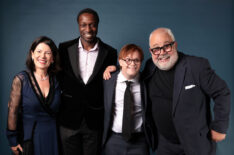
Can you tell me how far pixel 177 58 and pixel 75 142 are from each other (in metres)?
1.45

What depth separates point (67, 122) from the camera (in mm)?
2260

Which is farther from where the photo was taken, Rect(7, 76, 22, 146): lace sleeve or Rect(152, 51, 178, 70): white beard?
Rect(7, 76, 22, 146): lace sleeve

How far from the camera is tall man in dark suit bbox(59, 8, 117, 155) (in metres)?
2.24

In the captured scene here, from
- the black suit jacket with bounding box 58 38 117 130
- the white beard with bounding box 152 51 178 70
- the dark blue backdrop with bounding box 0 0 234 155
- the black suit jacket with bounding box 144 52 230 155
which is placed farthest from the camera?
the dark blue backdrop with bounding box 0 0 234 155

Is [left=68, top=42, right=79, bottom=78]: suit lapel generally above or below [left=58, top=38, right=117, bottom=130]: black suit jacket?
above

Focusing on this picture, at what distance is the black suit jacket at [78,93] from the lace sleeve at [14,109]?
0.45 meters

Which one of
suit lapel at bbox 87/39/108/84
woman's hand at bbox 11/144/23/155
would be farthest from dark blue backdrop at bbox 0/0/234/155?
woman's hand at bbox 11/144/23/155

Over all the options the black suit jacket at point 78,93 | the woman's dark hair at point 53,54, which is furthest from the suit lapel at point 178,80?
the woman's dark hair at point 53,54

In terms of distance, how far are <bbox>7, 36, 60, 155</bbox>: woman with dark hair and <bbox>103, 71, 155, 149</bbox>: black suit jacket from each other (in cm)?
55

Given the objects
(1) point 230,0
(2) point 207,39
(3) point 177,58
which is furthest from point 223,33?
(3) point 177,58

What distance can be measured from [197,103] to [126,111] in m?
0.69

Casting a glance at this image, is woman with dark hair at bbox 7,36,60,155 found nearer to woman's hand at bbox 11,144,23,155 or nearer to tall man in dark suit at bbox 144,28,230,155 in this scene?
woman's hand at bbox 11,144,23,155

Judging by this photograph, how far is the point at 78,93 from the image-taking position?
2242mm

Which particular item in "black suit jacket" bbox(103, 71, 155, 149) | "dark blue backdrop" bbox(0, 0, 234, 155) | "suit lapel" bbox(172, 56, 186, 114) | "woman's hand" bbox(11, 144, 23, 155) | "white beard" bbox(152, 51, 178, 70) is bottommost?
"woman's hand" bbox(11, 144, 23, 155)
